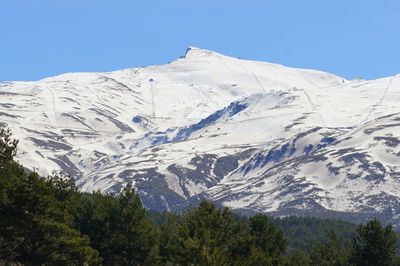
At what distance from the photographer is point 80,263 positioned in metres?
78.4

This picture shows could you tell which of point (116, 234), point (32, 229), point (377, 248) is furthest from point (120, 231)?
point (377, 248)

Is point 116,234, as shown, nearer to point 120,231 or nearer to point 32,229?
point 120,231

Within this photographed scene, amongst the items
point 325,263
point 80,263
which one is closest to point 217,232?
point 80,263

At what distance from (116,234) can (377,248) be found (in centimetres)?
3629

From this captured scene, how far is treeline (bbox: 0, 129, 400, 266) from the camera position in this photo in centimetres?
7450

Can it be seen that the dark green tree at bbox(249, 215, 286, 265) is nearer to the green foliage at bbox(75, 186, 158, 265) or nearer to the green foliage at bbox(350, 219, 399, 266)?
the green foliage at bbox(350, 219, 399, 266)

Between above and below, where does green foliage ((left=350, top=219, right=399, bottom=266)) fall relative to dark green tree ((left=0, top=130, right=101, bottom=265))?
below

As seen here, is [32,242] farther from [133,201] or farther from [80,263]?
[133,201]

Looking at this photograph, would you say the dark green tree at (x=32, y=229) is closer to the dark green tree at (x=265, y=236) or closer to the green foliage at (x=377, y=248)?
the dark green tree at (x=265, y=236)

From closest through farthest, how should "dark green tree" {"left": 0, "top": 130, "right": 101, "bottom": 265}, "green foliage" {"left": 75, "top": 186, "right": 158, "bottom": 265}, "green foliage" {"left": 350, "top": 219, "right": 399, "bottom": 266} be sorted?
"dark green tree" {"left": 0, "top": 130, "right": 101, "bottom": 265}, "green foliage" {"left": 75, "top": 186, "right": 158, "bottom": 265}, "green foliage" {"left": 350, "top": 219, "right": 399, "bottom": 266}

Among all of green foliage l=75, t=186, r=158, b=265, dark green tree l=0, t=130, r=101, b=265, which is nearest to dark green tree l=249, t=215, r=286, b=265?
green foliage l=75, t=186, r=158, b=265

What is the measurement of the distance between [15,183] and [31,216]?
333cm

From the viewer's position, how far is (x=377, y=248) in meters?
115

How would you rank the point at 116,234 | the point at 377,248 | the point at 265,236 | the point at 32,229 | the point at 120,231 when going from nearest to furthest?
the point at 32,229 → the point at 116,234 → the point at 120,231 → the point at 377,248 → the point at 265,236
